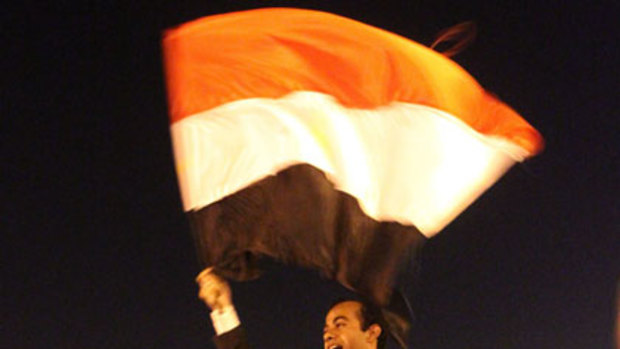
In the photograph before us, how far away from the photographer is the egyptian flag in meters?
2.37

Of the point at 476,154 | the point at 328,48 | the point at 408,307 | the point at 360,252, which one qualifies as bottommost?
the point at 408,307

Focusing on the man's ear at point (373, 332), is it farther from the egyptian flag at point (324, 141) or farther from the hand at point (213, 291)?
the hand at point (213, 291)

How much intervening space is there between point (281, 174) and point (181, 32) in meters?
0.46

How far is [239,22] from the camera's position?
2.51 meters

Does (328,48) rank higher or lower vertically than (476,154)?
higher

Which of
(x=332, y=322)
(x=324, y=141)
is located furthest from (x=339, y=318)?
(x=324, y=141)

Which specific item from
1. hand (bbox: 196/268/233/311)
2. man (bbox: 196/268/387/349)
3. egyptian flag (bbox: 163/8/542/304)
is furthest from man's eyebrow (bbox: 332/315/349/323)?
hand (bbox: 196/268/233/311)

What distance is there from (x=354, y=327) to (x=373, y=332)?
0.18 feet

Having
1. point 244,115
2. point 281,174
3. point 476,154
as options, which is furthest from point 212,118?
point 476,154

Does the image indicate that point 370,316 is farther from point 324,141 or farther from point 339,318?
point 324,141

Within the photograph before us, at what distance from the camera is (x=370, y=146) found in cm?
249

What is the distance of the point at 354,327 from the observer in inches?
95.4

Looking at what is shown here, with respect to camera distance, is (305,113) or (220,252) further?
(305,113)

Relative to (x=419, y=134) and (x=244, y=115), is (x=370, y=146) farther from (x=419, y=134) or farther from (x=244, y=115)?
(x=244, y=115)
